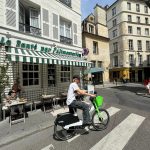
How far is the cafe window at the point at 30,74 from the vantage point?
1009 cm

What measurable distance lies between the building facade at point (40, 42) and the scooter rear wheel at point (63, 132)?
346 cm

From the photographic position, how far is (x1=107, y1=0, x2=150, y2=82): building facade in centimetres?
3981

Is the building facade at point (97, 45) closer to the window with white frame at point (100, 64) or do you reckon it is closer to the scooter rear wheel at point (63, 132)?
the window with white frame at point (100, 64)

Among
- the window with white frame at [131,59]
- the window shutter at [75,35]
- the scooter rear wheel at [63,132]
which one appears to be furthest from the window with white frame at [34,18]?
the window with white frame at [131,59]

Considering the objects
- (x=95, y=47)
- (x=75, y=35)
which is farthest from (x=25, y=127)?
(x=95, y=47)

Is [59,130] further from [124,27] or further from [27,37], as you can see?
[124,27]

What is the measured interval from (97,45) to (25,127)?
27.1 metres

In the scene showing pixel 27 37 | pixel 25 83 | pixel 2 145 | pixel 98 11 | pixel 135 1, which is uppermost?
pixel 135 1

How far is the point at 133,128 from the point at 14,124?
428 centimetres

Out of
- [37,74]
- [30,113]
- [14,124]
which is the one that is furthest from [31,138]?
[37,74]

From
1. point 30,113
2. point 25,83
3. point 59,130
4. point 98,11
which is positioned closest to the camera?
point 59,130

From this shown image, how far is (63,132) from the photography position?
541cm

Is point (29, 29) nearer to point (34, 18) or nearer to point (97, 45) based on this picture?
point (34, 18)

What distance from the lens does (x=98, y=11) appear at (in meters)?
37.5
